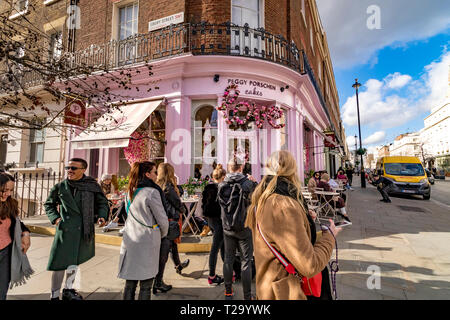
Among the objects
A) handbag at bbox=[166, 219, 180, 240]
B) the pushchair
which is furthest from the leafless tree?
the pushchair

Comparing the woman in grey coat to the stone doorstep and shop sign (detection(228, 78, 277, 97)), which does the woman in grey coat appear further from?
shop sign (detection(228, 78, 277, 97))

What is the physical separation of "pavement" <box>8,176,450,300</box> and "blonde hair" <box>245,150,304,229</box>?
205 centimetres

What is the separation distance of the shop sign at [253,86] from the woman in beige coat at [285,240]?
614 cm

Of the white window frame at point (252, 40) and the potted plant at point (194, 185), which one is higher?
the white window frame at point (252, 40)

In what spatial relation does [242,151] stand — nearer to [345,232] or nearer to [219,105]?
[219,105]

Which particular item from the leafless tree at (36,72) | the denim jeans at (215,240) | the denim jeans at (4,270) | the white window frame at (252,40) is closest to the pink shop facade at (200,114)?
the white window frame at (252,40)

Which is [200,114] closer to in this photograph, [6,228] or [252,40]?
[252,40]

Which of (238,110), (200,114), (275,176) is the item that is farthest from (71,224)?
(200,114)

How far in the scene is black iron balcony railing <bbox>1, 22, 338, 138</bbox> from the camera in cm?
717

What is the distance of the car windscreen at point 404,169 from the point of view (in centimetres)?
1289

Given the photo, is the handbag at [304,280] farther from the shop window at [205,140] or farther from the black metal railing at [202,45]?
the black metal railing at [202,45]

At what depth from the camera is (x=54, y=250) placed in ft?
8.97
